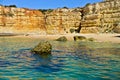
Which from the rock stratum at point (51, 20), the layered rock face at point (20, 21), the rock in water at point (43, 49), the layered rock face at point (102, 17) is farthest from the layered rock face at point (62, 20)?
the rock in water at point (43, 49)

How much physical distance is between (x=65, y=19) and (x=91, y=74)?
242ft

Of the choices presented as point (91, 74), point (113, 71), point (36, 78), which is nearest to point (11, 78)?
point (36, 78)

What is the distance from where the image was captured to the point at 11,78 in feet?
34.9

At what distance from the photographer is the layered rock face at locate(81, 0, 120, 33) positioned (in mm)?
70750

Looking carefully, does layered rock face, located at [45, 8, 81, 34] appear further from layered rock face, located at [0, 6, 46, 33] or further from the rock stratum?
layered rock face, located at [0, 6, 46, 33]

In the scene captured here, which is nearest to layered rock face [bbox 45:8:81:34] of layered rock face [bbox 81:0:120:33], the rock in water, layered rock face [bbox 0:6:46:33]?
layered rock face [bbox 0:6:46:33]

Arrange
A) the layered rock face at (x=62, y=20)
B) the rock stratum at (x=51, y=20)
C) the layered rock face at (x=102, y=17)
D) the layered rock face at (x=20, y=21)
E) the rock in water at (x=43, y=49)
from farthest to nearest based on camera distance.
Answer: the layered rock face at (x=20, y=21) → the layered rock face at (x=62, y=20) → the rock stratum at (x=51, y=20) → the layered rock face at (x=102, y=17) → the rock in water at (x=43, y=49)

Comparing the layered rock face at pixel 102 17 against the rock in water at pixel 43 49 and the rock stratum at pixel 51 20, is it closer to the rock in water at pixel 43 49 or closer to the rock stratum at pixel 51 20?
the rock stratum at pixel 51 20

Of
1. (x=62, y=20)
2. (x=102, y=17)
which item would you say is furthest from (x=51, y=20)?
A: (x=102, y=17)

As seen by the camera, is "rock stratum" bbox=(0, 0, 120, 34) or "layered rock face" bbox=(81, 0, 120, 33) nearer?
"layered rock face" bbox=(81, 0, 120, 33)

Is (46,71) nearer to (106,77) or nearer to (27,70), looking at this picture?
(27,70)

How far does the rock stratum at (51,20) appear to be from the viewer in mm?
76438

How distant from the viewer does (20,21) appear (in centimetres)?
8644

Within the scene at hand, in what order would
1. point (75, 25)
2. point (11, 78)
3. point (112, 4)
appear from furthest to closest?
point (75, 25) < point (112, 4) < point (11, 78)
